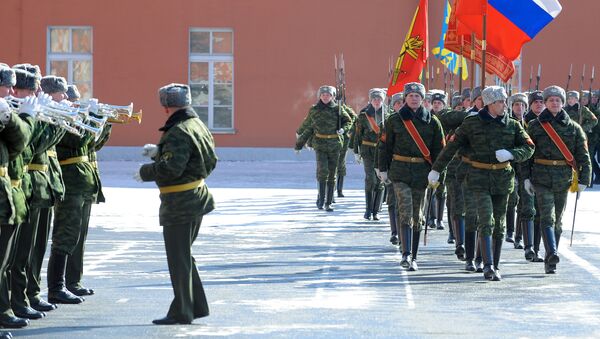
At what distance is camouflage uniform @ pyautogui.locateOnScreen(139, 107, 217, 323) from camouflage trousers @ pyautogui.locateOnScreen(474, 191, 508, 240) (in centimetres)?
372

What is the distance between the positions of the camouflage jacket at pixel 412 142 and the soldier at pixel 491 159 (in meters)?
0.55

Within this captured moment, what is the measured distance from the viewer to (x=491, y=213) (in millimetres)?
13594

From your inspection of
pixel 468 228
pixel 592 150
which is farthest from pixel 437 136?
pixel 592 150

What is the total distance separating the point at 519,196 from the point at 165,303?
18.6 ft

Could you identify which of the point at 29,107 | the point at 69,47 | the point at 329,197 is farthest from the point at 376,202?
the point at 69,47

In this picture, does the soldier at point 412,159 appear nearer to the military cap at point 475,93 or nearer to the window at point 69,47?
the military cap at point 475,93

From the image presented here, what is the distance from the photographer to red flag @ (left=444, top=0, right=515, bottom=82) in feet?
61.3

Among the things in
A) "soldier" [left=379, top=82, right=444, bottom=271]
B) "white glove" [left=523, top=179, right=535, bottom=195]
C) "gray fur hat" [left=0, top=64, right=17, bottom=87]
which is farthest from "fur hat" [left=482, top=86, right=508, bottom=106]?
"gray fur hat" [left=0, top=64, right=17, bottom=87]

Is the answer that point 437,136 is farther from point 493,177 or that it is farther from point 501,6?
point 501,6

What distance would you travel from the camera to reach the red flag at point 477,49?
18.7 metres

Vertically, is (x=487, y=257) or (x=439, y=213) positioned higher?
(x=487, y=257)

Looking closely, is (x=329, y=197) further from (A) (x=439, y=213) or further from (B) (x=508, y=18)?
(B) (x=508, y=18)

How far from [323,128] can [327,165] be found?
0.54m

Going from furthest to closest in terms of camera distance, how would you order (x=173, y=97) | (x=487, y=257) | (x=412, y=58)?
(x=412, y=58) → (x=487, y=257) → (x=173, y=97)
